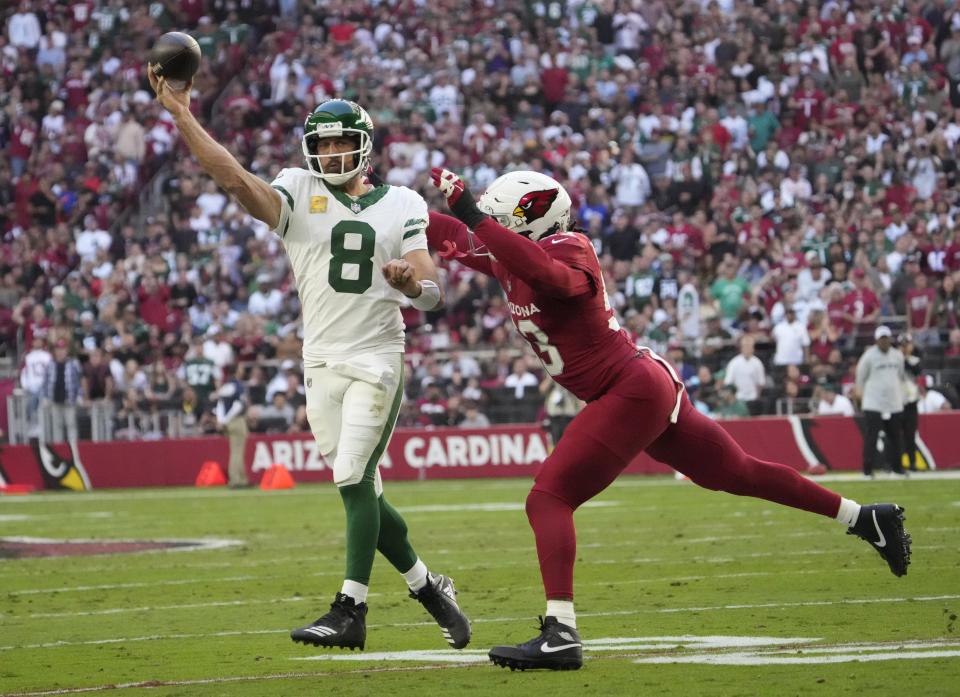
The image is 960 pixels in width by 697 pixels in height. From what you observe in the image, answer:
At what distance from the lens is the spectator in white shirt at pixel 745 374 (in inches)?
797

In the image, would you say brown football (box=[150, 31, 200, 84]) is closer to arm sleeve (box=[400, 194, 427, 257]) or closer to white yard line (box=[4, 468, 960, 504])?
arm sleeve (box=[400, 194, 427, 257])

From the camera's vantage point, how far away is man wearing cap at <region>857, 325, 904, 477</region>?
18062 millimetres

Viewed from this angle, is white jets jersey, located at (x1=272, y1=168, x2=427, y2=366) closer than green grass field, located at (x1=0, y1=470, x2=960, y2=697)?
No

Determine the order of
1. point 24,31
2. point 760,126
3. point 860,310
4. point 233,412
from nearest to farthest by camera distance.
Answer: point 860,310 < point 233,412 < point 760,126 < point 24,31

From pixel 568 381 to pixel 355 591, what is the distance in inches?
45.5

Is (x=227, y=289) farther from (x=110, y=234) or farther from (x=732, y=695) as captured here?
(x=732, y=695)

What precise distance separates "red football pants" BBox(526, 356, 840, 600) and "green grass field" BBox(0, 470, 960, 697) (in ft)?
1.53

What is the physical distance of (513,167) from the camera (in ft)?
79.5

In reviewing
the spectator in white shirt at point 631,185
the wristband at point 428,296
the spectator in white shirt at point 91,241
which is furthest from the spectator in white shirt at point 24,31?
the wristband at point 428,296

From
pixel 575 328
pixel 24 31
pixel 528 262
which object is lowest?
pixel 575 328

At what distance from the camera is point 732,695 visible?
531 cm

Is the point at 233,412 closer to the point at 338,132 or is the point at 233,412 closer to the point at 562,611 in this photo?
the point at 338,132

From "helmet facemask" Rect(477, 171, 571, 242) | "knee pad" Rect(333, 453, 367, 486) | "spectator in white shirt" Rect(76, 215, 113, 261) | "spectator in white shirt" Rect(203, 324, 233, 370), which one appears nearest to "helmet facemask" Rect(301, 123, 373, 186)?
"helmet facemask" Rect(477, 171, 571, 242)

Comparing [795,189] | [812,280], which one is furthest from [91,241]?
[812,280]
